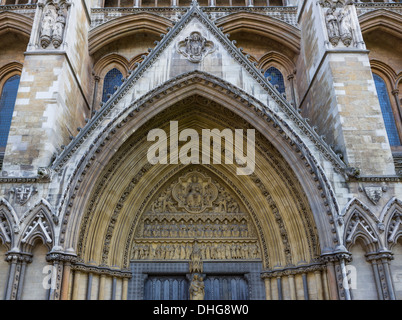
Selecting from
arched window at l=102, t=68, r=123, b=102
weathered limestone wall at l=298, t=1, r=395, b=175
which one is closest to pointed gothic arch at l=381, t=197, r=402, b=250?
weathered limestone wall at l=298, t=1, r=395, b=175

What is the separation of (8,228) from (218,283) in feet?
17.5

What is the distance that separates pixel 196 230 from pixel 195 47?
5.00 metres

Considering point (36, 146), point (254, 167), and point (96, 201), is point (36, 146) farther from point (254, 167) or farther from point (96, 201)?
point (254, 167)

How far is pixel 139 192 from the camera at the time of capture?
10992 millimetres

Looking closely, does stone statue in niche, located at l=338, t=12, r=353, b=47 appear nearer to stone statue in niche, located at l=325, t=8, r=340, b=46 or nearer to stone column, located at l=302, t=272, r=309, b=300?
stone statue in niche, located at l=325, t=8, r=340, b=46

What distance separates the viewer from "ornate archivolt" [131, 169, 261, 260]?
10.7 metres

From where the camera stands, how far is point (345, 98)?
9.85 m

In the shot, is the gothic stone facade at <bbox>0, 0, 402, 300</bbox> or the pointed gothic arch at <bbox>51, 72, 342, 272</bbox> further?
the pointed gothic arch at <bbox>51, 72, 342, 272</bbox>

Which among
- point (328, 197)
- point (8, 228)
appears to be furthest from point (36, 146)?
point (328, 197)

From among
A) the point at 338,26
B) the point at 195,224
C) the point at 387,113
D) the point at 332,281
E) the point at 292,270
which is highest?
the point at 338,26

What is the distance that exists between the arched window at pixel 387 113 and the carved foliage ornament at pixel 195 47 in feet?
19.4

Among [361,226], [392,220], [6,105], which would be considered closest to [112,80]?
[6,105]

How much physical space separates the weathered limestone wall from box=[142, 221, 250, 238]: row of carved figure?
3494 mm

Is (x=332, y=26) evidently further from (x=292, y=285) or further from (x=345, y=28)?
(x=292, y=285)
